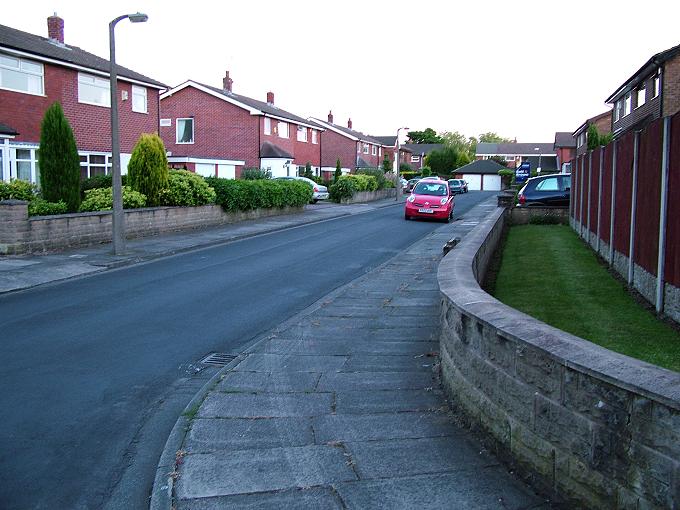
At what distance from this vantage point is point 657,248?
7.63 metres

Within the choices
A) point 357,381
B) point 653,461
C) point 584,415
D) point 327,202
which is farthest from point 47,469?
point 327,202

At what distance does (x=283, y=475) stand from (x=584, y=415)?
1.86m

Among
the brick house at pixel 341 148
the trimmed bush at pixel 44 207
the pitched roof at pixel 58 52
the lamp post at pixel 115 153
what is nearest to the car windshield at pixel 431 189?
the pitched roof at pixel 58 52

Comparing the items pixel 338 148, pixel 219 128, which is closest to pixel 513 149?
pixel 338 148

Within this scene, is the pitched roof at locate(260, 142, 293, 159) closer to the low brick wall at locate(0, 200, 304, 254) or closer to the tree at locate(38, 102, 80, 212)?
the low brick wall at locate(0, 200, 304, 254)

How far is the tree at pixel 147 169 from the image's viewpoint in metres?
21.7

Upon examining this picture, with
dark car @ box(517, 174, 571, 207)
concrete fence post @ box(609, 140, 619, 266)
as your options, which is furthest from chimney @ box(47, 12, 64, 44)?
concrete fence post @ box(609, 140, 619, 266)

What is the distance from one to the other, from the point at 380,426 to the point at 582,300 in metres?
4.57

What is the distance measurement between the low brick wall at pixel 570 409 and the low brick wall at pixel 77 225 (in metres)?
13.2

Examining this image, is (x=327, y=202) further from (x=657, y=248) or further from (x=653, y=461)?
(x=653, y=461)

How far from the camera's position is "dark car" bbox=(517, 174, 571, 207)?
2308 centimetres

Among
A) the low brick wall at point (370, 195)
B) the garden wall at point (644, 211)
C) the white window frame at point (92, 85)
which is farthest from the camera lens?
the low brick wall at point (370, 195)

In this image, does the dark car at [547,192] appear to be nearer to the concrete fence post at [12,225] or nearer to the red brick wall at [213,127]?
the concrete fence post at [12,225]

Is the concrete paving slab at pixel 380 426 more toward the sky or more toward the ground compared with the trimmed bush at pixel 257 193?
more toward the ground
